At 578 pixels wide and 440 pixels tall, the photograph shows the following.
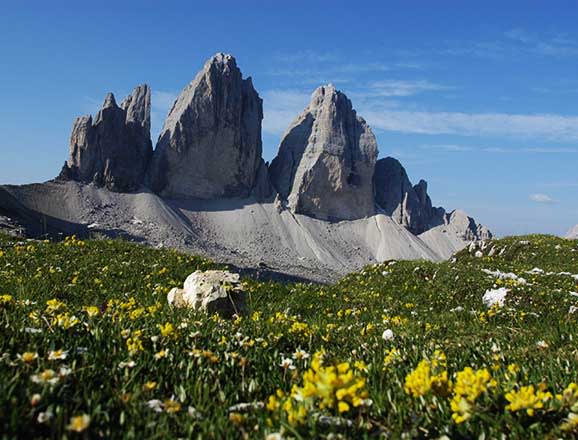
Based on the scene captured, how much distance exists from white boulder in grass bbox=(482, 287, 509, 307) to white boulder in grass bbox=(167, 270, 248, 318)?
8.52 meters

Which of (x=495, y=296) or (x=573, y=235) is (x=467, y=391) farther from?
(x=573, y=235)

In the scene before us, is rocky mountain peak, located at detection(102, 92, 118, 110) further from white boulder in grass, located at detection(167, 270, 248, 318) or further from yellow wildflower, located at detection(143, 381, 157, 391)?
yellow wildflower, located at detection(143, 381, 157, 391)

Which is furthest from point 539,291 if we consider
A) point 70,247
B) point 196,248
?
point 196,248

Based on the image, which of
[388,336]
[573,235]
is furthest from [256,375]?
[573,235]

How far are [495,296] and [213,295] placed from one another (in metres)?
9.85

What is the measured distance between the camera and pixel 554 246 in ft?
92.9

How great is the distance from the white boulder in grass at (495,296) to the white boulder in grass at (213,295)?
335 inches

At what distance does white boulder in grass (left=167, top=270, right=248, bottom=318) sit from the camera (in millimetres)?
10016

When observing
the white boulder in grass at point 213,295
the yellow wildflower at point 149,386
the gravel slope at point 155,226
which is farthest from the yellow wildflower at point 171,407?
the gravel slope at point 155,226

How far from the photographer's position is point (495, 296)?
15.3 m

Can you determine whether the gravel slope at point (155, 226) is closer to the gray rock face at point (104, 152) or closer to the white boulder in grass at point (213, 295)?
the gray rock face at point (104, 152)

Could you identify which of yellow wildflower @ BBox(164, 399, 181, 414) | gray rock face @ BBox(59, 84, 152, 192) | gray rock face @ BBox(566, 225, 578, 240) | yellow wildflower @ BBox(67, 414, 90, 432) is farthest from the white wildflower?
gray rock face @ BBox(59, 84, 152, 192)

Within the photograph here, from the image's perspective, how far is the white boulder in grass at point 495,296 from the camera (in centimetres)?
1493

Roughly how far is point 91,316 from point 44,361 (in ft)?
6.99
